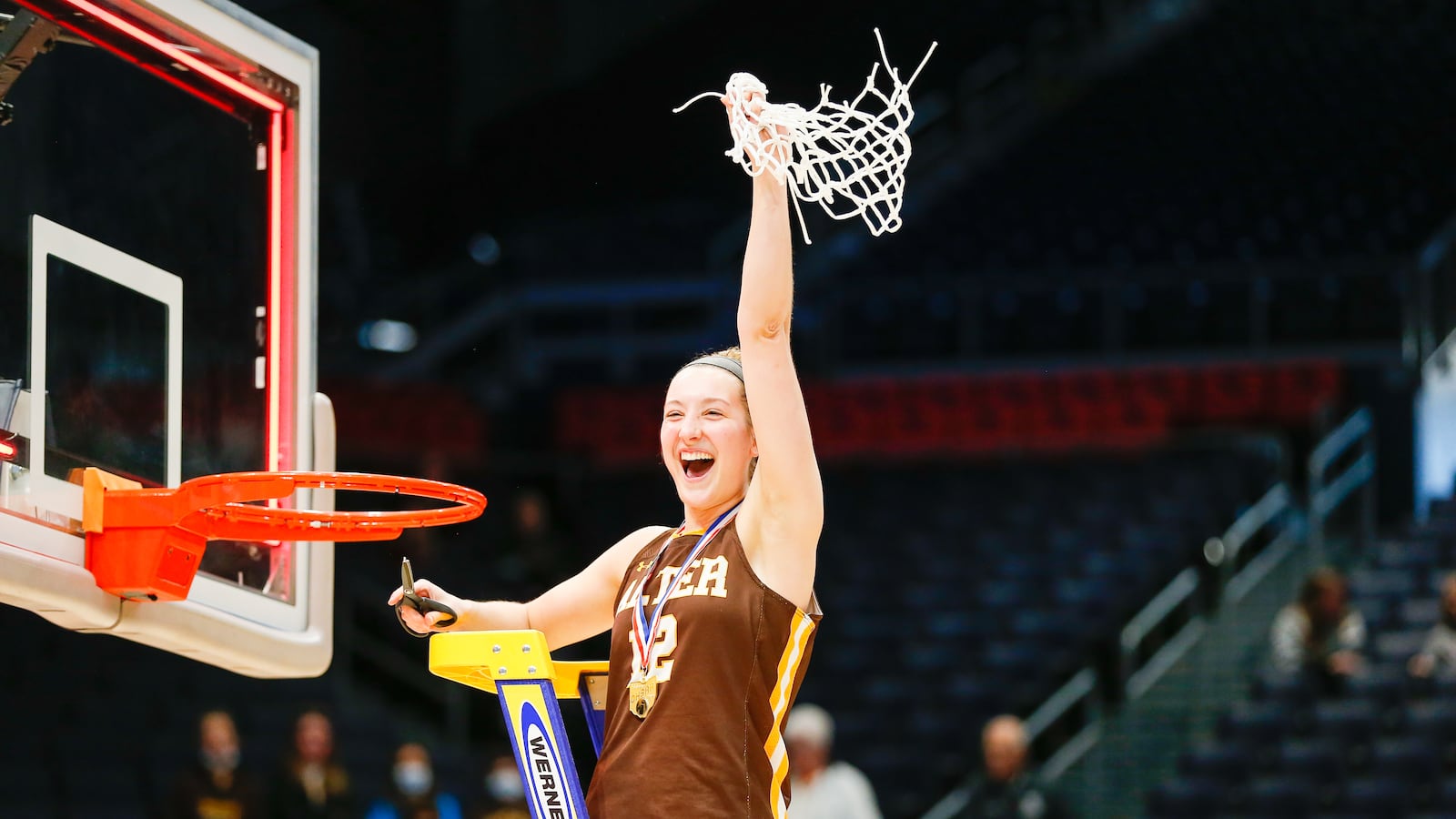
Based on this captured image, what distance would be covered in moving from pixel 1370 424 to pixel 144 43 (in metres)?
9.79

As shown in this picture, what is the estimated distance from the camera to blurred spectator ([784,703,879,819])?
7.52 metres

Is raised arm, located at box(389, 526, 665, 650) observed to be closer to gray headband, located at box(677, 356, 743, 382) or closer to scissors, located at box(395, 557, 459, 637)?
scissors, located at box(395, 557, 459, 637)

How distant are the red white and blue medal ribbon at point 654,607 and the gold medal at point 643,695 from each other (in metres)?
0.02

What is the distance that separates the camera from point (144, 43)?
374 cm

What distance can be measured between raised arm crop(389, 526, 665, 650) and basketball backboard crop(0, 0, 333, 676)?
0.52m

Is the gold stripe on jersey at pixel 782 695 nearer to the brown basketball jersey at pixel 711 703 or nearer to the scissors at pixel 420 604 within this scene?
the brown basketball jersey at pixel 711 703

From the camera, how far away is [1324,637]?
9719mm

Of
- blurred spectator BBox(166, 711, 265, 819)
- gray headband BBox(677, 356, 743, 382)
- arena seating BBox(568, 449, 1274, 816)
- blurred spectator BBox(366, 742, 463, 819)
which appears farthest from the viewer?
arena seating BBox(568, 449, 1274, 816)

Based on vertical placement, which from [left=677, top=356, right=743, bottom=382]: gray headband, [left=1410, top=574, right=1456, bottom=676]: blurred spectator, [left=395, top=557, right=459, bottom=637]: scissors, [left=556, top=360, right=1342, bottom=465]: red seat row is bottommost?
[left=395, top=557, right=459, bottom=637]: scissors

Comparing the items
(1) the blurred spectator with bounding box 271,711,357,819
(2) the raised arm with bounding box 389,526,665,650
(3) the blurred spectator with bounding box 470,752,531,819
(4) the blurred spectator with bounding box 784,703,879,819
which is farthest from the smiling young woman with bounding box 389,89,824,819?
(3) the blurred spectator with bounding box 470,752,531,819

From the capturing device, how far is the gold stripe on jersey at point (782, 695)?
312 cm

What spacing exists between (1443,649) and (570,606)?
662cm

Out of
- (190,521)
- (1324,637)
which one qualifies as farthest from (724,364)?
(1324,637)

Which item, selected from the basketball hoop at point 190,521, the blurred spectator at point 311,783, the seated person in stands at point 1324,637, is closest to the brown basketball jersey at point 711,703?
the basketball hoop at point 190,521
